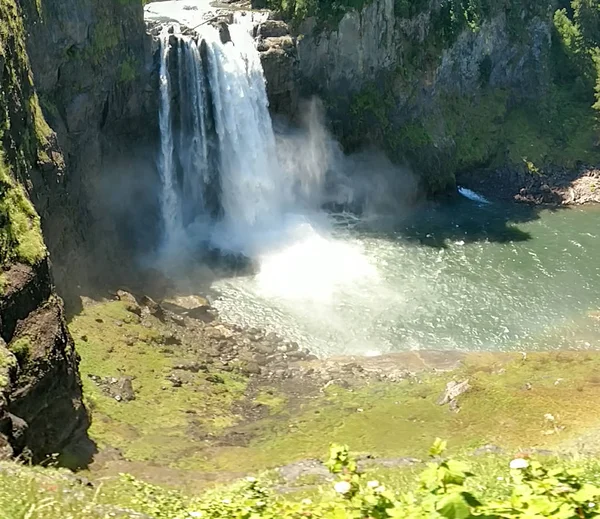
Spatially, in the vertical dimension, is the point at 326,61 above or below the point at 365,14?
below

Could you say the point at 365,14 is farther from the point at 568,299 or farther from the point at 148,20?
the point at 568,299

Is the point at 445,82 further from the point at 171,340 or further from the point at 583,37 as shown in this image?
the point at 171,340

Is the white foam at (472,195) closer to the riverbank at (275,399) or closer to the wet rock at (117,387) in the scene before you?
A: the riverbank at (275,399)

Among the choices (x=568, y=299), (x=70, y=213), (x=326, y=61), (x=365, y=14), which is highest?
(x=365, y=14)

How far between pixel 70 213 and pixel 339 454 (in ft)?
77.2

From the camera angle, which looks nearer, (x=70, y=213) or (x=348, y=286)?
(x=70, y=213)

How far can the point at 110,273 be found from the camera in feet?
98.2

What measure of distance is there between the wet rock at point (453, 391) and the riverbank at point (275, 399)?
5 cm

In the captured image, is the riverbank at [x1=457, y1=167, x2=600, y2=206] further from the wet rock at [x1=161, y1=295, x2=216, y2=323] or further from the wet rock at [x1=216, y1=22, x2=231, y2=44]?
the wet rock at [x1=161, y1=295, x2=216, y2=323]

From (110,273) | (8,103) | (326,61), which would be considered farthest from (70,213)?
(326,61)

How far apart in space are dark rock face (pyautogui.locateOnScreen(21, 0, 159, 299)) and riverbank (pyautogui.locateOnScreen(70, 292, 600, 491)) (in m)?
3.49

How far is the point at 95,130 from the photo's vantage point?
30625 millimetres

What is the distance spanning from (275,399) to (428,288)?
11.8 metres

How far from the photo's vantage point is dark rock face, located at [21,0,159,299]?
85.5 feet
